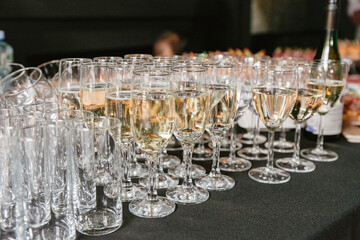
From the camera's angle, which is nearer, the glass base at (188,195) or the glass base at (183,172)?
the glass base at (188,195)

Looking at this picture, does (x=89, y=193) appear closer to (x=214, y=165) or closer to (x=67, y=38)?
(x=214, y=165)

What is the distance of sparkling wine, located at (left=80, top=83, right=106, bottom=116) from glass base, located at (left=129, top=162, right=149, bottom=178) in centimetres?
19

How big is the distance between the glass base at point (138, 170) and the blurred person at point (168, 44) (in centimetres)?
376

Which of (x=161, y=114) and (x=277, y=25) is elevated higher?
(x=277, y=25)

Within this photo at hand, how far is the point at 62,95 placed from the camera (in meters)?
1.03

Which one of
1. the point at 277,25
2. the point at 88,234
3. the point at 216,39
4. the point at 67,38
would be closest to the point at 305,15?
the point at 277,25

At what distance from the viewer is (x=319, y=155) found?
122 cm

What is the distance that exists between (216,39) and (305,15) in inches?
118

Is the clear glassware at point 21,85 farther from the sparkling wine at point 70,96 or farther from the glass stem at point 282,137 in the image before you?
the glass stem at point 282,137

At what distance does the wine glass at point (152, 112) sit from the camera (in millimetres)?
774

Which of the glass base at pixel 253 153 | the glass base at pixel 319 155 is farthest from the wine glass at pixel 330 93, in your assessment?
the glass base at pixel 253 153

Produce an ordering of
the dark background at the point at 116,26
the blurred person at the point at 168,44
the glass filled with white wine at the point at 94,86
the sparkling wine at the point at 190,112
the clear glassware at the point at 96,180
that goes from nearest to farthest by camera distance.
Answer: the clear glassware at the point at 96,180 → the sparkling wine at the point at 190,112 → the glass filled with white wine at the point at 94,86 → the dark background at the point at 116,26 → the blurred person at the point at 168,44

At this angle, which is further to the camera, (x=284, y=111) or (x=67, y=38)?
(x=67, y=38)

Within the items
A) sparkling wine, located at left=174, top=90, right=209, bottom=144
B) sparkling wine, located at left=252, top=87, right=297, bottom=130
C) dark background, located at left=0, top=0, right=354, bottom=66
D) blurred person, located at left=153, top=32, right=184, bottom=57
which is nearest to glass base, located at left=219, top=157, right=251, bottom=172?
sparkling wine, located at left=252, top=87, right=297, bottom=130
